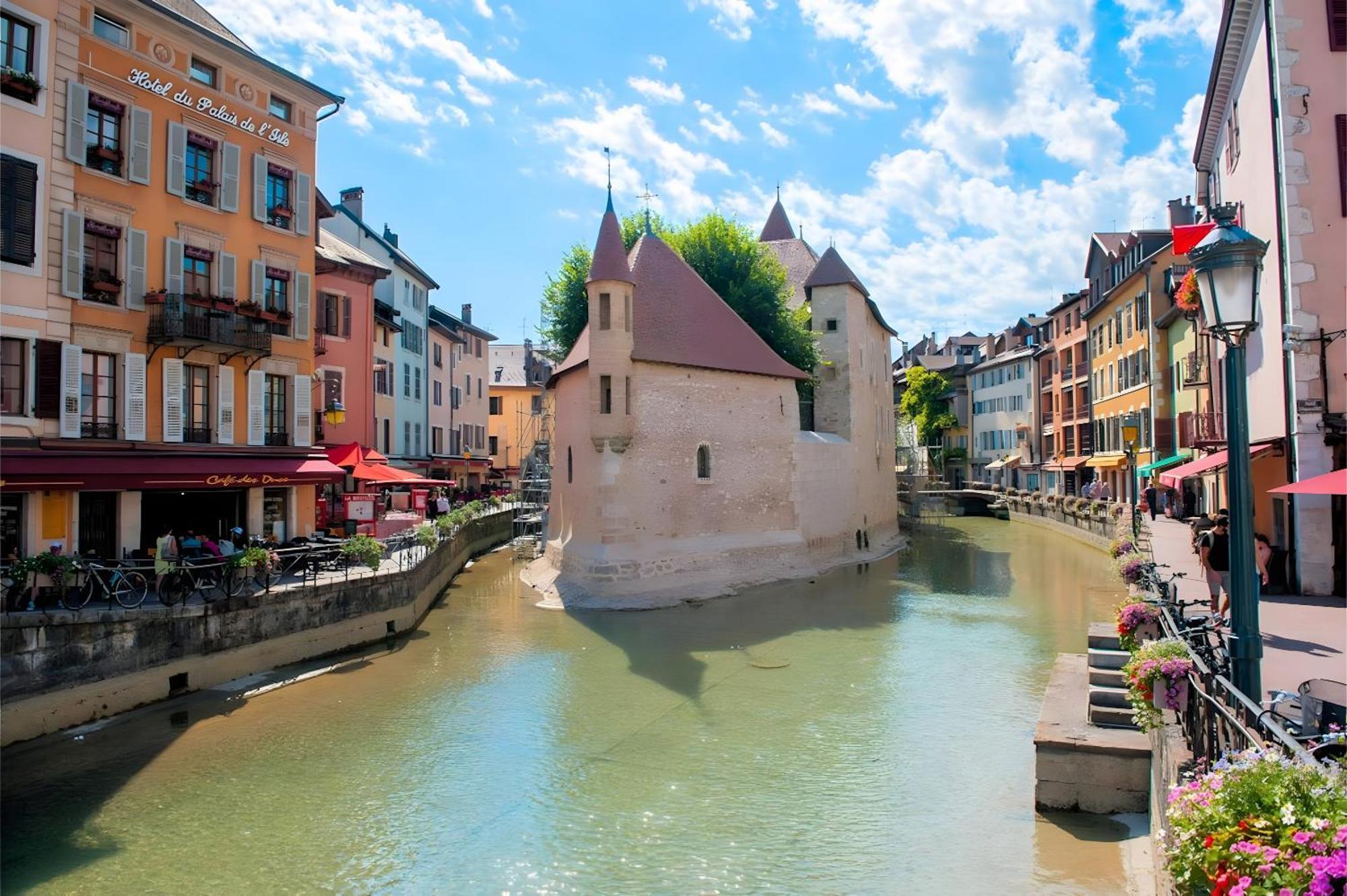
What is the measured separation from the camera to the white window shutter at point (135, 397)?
54.5ft

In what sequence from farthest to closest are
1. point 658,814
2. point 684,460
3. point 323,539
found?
point 684,460 < point 323,539 < point 658,814

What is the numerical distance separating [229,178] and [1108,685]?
18.9m

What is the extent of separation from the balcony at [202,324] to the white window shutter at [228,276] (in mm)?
565

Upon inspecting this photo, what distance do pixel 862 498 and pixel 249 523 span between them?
2348 cm

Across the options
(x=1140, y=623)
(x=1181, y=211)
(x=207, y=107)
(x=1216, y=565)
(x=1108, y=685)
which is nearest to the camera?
(x=1140, y=623)

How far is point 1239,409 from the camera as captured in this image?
211 inches

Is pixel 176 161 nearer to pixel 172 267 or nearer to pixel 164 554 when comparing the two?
pixel 172 267

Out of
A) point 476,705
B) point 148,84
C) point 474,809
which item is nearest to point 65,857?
point 474,809

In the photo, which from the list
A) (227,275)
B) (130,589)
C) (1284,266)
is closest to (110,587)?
(130,589)

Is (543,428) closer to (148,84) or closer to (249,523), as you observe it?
(249,523)

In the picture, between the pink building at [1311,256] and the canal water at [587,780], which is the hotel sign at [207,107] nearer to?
the canal water at [587,780]

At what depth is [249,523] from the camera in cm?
1923

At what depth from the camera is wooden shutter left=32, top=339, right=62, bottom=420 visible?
15.1 meters

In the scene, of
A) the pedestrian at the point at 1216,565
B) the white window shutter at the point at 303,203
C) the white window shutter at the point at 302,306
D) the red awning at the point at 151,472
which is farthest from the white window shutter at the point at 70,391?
the pedestrian at the point at 1216,565
